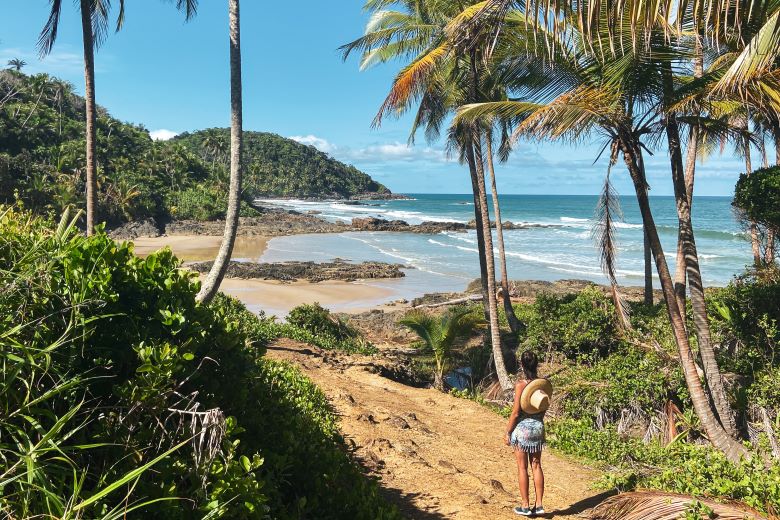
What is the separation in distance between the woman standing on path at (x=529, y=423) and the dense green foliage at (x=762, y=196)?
5.36m

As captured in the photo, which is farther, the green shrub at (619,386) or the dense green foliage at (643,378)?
the green shrub at (619,386)

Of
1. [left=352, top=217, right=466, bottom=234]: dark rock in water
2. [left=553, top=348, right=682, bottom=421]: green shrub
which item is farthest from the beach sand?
[left=352, top=217, right=466, bottom=234]: dark rock in water

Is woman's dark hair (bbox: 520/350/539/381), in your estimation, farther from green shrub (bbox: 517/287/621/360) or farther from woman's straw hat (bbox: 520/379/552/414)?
green shrub (bbox: 517/287/621/360)

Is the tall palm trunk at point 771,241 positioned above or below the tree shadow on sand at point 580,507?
above

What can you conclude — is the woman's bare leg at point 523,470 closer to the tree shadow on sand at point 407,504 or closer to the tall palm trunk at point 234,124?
the tree shadow on sand at point 407,504

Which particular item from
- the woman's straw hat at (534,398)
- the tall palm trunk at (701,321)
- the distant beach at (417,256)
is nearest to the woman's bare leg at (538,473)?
the woman's straw hat at (534,398)

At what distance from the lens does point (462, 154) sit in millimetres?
14453

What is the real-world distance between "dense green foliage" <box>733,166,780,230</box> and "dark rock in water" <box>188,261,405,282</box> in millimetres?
20935

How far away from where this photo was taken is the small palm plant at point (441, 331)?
12.3m

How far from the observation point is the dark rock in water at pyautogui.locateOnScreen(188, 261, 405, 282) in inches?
1107

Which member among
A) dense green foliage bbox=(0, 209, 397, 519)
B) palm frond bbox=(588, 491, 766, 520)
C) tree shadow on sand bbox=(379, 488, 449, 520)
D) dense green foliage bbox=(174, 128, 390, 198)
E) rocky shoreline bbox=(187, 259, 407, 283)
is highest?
dense green foliage bbox=(174, 128, 390, 198)

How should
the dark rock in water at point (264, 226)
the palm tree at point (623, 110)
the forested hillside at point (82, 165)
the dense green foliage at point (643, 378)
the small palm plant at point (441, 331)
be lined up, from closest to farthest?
the palm tree at point (623, 110) < the dense green foliage at point (643, 378) < the small palm plant at point (441, 331) < the forested hillside at point (82, 165) < the dark rock in water at point (264, 226)

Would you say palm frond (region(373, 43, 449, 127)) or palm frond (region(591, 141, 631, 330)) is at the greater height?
palm frond (region(373, 43, 449, 127))

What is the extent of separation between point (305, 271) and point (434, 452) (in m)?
22.5
